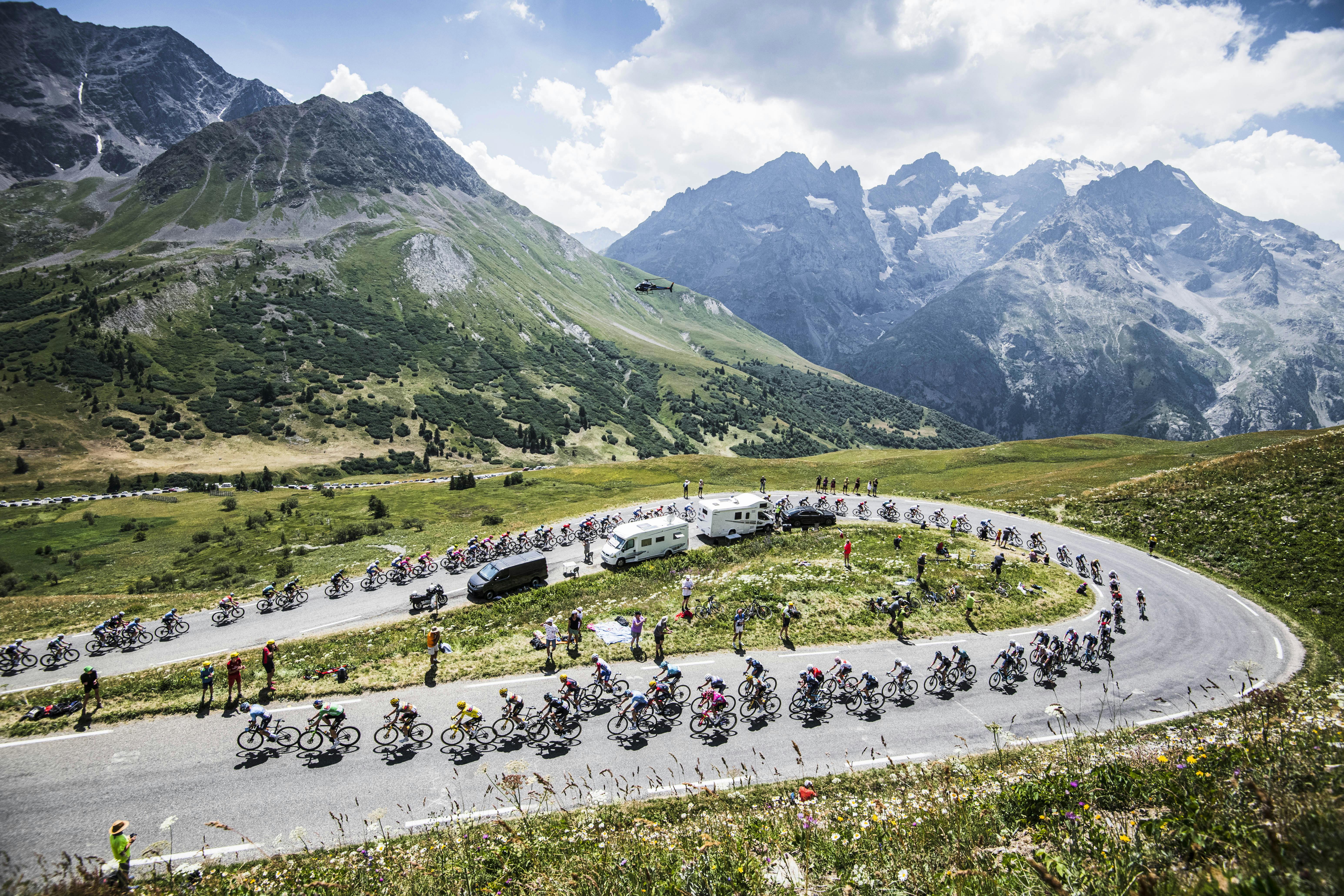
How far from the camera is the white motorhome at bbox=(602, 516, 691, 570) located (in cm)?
3944

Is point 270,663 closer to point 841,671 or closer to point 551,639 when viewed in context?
point 551,639

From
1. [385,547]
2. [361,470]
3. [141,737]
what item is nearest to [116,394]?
[361,470]

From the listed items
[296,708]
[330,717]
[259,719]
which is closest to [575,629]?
[330,717]

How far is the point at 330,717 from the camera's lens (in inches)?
741

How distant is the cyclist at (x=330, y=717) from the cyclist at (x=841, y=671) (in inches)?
759

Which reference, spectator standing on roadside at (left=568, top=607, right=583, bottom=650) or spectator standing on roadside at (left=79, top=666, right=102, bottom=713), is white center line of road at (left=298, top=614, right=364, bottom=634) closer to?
spectator standing on roadside at (left=79, top=666, right=102, bottom=713)

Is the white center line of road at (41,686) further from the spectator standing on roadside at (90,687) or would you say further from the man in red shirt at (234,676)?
the man in red shirt at (234,676)

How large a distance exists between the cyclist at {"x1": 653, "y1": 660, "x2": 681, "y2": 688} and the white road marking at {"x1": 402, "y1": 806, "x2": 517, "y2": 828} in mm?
7135

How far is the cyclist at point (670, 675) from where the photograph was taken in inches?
821

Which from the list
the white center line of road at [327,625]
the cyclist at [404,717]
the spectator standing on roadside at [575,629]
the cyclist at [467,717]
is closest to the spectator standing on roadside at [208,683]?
the white center line of road at [327,625]

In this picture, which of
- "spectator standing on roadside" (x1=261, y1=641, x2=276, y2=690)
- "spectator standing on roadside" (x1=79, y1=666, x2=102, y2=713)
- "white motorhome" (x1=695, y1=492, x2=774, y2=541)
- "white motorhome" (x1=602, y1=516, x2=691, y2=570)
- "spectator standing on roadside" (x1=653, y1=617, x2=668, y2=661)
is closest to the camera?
"spectator standing on roadside" (x1=79, y1=666, x2=102, y2=713)

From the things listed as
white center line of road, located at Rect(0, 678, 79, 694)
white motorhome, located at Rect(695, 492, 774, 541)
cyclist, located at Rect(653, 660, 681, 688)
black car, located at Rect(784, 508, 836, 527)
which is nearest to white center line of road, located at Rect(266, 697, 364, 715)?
white center line of road, located at Rect(0, 678, 79, 694)

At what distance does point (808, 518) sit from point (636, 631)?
25.9m

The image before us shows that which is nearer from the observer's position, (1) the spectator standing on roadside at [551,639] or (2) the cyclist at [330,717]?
(2) the cyclist at [330,717]
